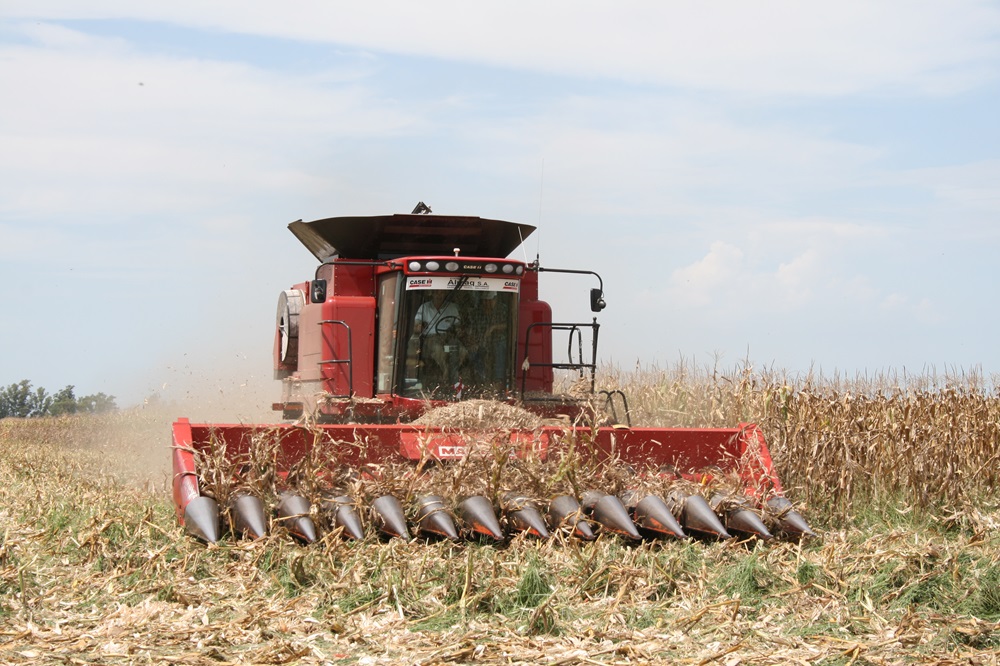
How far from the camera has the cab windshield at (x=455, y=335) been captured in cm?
835

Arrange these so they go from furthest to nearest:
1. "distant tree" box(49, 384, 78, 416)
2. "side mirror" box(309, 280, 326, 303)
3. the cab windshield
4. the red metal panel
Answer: "distant tree" box(49, 384, 78, 416)
the cab windshield
"side mirror" box(309, 280, 326, 303)
the red metal panel

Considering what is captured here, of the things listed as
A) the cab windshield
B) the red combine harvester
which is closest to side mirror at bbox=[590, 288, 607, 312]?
the red combine harvester

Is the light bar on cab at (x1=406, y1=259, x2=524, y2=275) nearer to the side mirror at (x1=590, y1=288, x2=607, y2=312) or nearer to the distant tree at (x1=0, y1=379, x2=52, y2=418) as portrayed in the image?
the side mirror at (x1=590, y1=288, x2=607, y2=312)

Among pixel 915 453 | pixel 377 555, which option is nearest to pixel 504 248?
pixel 915 453

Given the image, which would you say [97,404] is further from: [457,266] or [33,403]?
[457,266]

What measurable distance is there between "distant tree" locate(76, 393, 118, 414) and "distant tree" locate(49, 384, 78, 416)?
388 mm

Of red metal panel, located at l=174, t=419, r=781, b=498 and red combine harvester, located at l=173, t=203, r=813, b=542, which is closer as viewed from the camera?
red combine harvester, located at l=173, t=203, r=813, b=542

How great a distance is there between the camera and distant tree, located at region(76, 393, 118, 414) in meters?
19.3

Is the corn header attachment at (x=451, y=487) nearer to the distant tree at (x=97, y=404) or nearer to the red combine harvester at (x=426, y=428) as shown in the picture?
the red combine harvester at (x=426, y=428)

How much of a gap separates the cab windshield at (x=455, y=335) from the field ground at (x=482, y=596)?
216 cm

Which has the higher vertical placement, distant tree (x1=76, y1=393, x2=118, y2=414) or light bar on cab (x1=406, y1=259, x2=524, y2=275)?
light bar on cab (x1=406, y1=259, x2=524, y2=275)

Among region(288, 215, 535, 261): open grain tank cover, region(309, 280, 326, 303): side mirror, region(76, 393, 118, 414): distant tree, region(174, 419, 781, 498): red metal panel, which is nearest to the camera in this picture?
region(174, 419, 781, 498): red metal panel

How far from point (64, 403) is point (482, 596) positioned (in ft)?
68.3

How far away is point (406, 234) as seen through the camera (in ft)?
30.6
